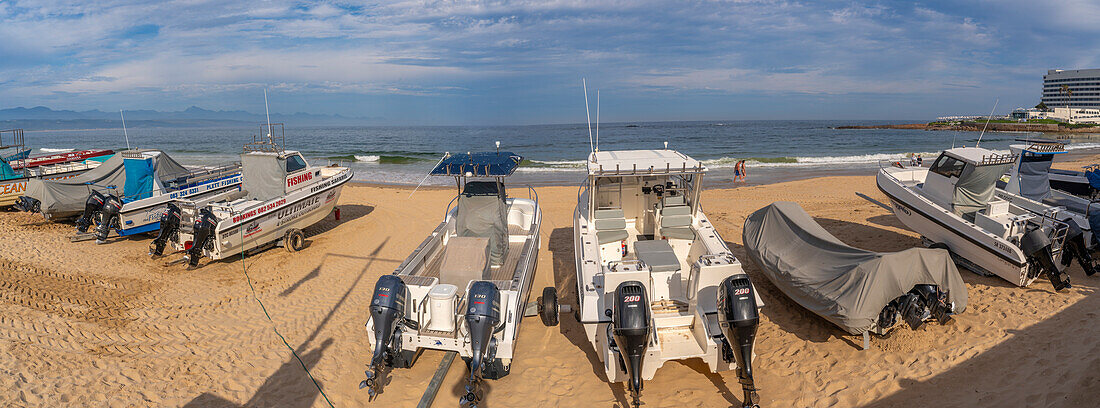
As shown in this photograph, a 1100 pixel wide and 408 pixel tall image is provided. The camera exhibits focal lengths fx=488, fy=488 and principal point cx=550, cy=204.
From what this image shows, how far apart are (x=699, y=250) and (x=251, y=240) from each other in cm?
890

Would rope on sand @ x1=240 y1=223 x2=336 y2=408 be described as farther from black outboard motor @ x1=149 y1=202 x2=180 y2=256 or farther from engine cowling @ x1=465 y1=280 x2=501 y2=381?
engine cowling @ x1=465 y1=280 x2=501 y2=381

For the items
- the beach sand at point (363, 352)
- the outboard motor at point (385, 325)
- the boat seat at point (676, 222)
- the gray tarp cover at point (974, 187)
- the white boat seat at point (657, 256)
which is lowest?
the beach sand at point (363, 352)

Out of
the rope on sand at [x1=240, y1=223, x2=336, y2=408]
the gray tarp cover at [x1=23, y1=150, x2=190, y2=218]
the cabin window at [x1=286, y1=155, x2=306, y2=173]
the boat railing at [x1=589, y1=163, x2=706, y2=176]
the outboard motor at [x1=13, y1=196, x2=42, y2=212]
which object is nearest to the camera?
the rope on sand at [x1=240, y1=223, x2=336, y2=408]

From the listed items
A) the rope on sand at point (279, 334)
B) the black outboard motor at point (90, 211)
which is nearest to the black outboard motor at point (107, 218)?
the black outboard motor at point (90, 211)

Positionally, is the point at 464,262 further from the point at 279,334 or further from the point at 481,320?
the point at 279,334

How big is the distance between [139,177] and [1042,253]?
60.0 feet

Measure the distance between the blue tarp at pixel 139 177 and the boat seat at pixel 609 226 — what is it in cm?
1182

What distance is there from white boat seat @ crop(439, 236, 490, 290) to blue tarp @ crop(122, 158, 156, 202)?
1028cm

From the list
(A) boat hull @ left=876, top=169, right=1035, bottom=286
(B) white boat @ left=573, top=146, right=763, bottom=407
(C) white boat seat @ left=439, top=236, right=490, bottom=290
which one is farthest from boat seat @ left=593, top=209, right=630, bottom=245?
(A) boat hull @ left=876, top=169, right=1035, bottom=286

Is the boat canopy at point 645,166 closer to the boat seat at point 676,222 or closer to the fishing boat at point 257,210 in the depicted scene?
the boat seat at point 676,222

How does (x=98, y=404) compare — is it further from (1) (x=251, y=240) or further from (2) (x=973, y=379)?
(2) (x=973, y=379)

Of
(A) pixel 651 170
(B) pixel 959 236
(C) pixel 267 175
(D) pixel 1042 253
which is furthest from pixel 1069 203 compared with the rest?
(C) pixel 267 175

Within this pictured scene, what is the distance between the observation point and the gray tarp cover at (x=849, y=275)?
5508mm

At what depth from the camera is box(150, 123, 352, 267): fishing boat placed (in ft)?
31.1
